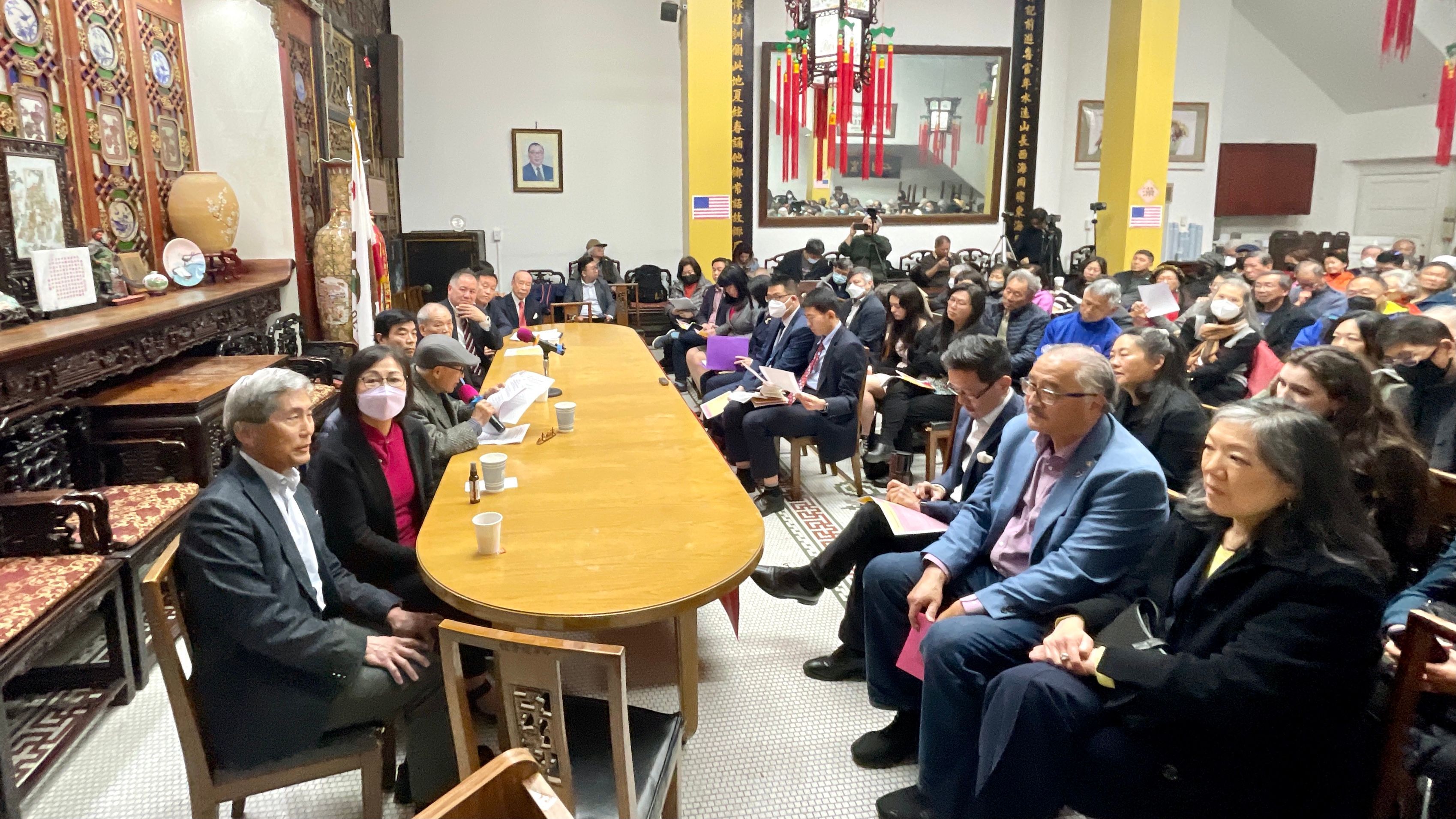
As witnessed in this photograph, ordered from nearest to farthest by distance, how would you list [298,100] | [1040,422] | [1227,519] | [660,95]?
[1227,519], [1040,422], [298,100], [660,95]

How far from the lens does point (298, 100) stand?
6.13 meters

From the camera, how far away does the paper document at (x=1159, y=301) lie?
4953mm

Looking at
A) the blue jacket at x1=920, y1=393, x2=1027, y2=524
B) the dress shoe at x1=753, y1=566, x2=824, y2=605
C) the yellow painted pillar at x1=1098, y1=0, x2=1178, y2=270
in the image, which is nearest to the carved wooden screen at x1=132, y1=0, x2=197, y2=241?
the dress shoe at x1=753, y1=566, x2=824, y2=605

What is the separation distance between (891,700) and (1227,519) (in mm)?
1035

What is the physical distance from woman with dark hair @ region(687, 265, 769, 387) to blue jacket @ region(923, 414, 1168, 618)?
430cm

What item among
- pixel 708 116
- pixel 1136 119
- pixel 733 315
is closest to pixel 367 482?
pixel 733 315

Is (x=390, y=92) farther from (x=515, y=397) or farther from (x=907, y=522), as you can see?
(x=907, y=522)

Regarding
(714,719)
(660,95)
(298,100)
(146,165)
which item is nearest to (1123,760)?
(714,719)

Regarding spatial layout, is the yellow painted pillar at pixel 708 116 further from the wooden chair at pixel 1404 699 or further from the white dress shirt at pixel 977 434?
the wooden chair at pixel 1404 699

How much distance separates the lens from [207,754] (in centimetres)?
175

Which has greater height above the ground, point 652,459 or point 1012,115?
point 1012,115

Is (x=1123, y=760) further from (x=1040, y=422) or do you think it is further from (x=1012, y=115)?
(x=1012, y=115)

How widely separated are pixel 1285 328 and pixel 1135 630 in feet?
13.4

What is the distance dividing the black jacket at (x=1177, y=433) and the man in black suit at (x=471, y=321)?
376cm
